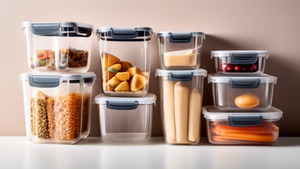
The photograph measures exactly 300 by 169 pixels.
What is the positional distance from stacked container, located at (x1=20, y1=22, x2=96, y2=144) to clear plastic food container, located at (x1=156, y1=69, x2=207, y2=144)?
34 cm

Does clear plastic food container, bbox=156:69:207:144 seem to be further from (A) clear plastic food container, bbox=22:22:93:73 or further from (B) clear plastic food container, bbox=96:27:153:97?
Answer: (A) clear plastic food container, bbox=22:22:93:73

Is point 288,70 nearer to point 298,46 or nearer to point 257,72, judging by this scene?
point 298,46

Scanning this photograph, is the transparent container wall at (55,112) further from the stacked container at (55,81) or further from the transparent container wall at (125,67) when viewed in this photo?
the transparent container wall at (125,67)

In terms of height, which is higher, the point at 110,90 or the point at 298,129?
the point at 110,90

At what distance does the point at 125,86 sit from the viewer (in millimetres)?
1116

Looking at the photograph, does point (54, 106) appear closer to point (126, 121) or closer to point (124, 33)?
point (126, 121)

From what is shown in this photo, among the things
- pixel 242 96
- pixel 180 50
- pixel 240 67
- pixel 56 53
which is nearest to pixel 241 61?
pixel 240 67

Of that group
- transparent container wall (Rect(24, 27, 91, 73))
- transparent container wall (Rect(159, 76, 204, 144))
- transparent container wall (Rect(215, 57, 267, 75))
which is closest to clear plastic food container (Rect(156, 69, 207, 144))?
transparent container wall (Rect(159, 76, 204, 144))


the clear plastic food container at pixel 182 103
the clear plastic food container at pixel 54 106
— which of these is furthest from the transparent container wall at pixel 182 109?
the clear plastic food container at pixel 54 106

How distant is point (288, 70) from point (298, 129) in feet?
0.94

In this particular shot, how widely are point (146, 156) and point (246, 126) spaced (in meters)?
0.42
